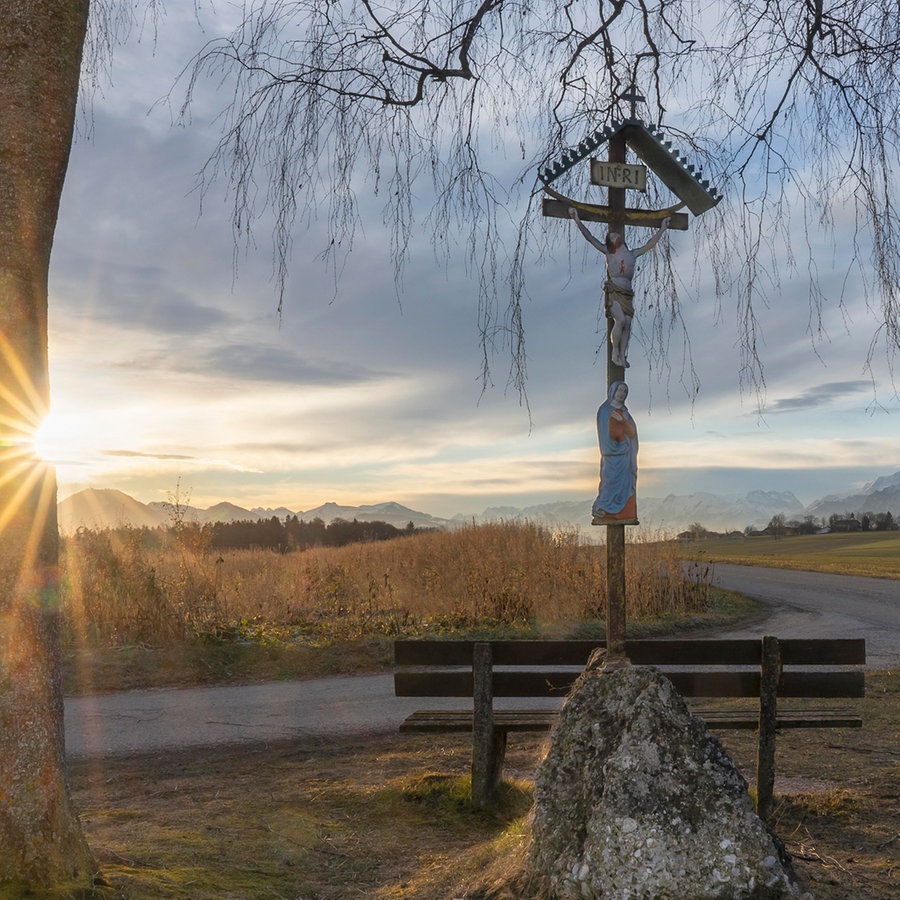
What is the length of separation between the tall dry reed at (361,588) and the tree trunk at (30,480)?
8430 mm

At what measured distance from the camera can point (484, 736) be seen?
5887mm

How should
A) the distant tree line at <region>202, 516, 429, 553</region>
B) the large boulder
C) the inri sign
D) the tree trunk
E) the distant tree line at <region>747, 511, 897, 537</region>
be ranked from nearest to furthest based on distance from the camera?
the large boulder < the tree trunk < the inri sign < the distant tree line at <region>202, 516, 429, 553</region> < the distant tree line at <region>747, 511, 897, 537</region>

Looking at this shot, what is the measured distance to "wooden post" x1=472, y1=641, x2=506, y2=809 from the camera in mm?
5832

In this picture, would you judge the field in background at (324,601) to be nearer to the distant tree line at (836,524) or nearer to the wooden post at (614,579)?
the wooden post at (614,579)

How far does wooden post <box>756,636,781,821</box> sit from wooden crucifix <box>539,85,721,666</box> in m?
2.03

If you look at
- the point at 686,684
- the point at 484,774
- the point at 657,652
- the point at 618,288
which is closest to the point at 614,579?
the point at 618,288

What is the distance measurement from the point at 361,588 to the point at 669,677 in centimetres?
1152

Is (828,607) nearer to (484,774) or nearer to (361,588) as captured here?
(361,588)

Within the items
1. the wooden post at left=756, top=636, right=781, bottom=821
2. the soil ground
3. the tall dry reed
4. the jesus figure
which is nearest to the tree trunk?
the soil ground

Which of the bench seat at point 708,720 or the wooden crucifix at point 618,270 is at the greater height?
the wooden crucifix at point 618,270

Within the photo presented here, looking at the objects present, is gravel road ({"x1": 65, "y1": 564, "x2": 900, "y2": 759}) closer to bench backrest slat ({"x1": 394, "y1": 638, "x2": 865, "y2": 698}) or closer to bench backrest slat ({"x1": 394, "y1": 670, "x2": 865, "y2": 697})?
bench backrest slat ({"x1": 394, "y1": 670, "x2": 865, "y2": 697})

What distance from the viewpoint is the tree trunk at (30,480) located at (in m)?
3.63

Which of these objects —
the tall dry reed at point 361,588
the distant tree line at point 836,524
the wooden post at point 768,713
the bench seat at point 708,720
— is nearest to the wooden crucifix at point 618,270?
the bench seat at point 708,720

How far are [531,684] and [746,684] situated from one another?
1.49 meters
